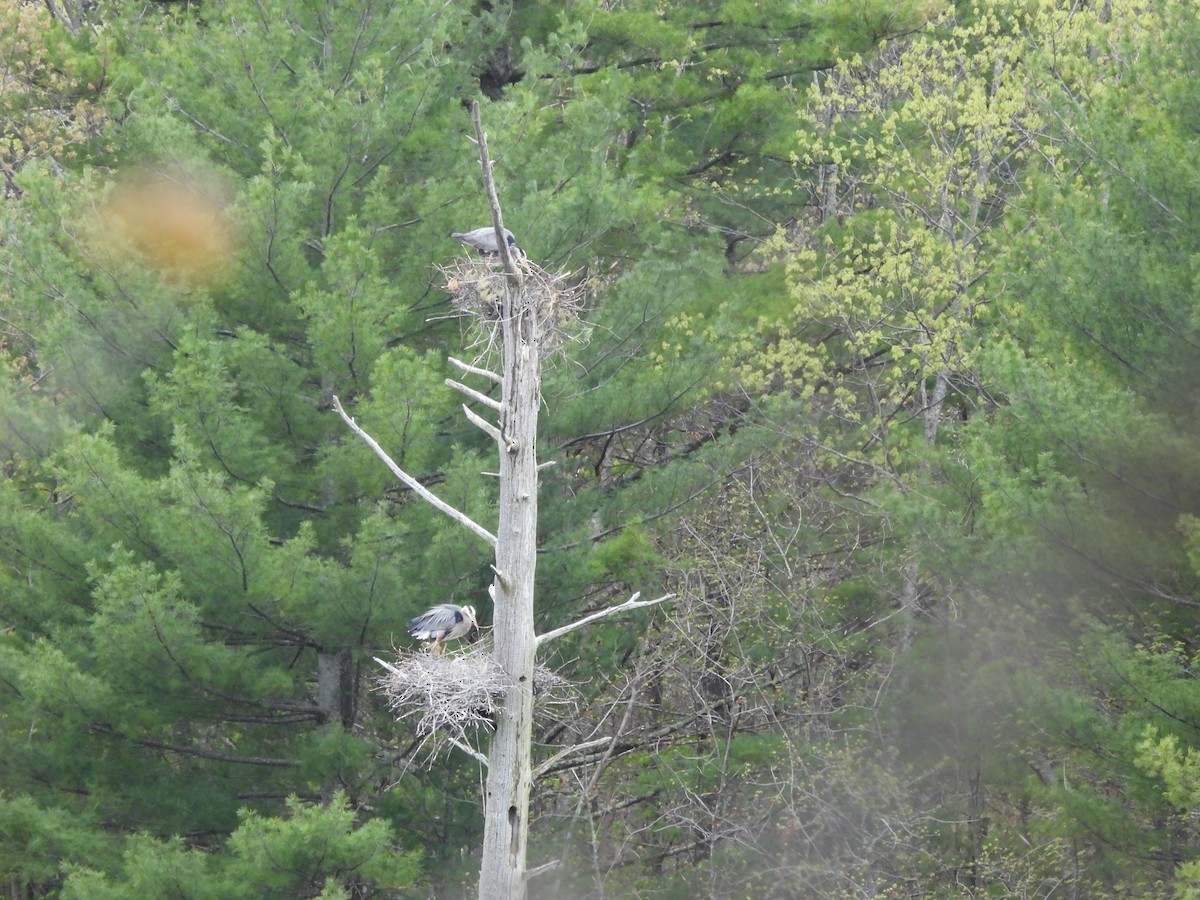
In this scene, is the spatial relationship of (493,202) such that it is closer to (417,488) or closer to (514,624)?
(417,488)

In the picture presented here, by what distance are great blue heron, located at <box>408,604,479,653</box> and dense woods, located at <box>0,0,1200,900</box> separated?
1.14m

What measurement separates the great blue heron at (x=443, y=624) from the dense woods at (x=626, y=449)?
1.14m

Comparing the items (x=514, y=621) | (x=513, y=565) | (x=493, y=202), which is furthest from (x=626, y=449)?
(x=493, y=202)

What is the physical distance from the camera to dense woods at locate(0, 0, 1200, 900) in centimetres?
1077

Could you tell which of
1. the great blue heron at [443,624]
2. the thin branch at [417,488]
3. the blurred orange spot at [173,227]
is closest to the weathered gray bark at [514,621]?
the thin branch at [417,488]

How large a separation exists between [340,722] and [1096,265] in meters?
6.42

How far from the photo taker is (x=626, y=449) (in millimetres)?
17016

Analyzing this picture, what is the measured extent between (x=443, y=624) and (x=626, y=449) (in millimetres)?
7862

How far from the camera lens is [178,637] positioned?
10.9 m

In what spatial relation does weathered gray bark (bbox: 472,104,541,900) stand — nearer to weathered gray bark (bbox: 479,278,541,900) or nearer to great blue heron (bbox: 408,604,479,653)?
weathered gray bark (bbox: 479,278,541,900)

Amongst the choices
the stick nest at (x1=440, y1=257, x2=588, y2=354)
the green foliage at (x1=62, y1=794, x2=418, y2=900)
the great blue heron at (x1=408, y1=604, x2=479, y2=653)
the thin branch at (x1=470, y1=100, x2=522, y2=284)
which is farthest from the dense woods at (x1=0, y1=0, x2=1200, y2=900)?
the great blue heron at (x1=408, y1=604, x2=479, y2=653)

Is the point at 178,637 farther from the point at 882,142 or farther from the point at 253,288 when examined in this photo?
the point at 882,142

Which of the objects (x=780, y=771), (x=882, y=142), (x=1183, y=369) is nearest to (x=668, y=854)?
(x=780, y=771)

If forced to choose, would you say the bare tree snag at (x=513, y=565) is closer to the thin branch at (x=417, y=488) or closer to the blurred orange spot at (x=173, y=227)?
the thin branch at (x=417, y=488)
